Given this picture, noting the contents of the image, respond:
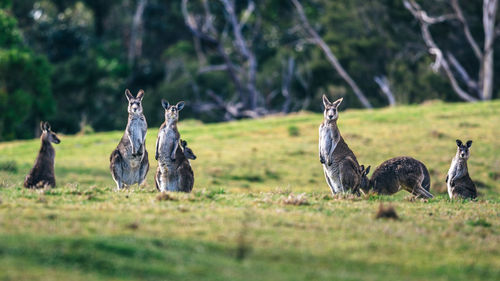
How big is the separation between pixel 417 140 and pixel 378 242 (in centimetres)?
2136

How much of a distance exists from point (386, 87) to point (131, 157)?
128ft

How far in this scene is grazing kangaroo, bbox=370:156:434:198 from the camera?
1717 centimetres

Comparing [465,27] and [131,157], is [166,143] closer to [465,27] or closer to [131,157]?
[131,157]

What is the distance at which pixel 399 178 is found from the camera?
17.2 meters

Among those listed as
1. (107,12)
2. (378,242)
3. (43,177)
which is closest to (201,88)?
(107,12)

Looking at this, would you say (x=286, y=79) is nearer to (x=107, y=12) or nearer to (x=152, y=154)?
(x=107, y=12)

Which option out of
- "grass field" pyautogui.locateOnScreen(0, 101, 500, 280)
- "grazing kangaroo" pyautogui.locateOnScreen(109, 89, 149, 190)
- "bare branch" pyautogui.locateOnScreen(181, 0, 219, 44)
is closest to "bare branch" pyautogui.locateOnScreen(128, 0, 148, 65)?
"bare branch" pyautogui.locateOnScreen(181, 0, 219, 44)

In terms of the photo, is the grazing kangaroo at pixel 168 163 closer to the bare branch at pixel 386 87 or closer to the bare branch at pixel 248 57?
the bare branch at pixel 386 87

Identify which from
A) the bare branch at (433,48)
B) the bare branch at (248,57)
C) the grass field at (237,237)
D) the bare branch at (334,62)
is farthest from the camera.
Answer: the bare branch at (248,57)

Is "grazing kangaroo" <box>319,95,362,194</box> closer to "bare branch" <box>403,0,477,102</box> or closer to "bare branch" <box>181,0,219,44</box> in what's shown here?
"bare branch" <box>403,0,477,102</box>

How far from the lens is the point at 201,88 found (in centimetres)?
6091

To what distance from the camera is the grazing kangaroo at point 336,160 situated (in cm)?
1591

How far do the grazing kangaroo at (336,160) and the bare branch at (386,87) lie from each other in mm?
36617

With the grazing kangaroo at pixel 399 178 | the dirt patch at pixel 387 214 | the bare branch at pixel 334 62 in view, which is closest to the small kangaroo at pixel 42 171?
the dirt patch at pixel 387 214
